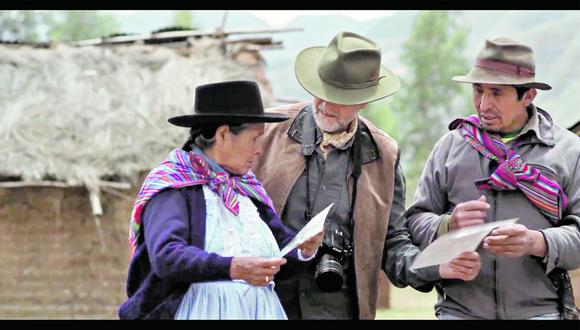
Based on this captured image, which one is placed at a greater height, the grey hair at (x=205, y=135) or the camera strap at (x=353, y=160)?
the grey hair at (x=205, y=135)

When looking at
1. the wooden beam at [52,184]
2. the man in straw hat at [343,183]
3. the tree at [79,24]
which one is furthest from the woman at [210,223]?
the tree at [79,24]

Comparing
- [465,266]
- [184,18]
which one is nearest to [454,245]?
[465,266]

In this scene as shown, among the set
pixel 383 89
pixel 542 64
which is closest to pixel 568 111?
pixel 542 64

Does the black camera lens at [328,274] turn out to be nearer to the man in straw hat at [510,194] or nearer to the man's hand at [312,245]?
the man's hand at [312,245]

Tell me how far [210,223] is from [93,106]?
10527 millimetres

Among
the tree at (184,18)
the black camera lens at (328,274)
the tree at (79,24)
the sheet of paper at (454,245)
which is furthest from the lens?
the tree at (79,24)

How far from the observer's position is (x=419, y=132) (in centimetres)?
5409

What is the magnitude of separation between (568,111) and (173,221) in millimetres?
62326

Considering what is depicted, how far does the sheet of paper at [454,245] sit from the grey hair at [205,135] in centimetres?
88

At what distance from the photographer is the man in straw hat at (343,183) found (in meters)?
4.63

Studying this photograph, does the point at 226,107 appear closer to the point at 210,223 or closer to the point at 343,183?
the point at 210,223

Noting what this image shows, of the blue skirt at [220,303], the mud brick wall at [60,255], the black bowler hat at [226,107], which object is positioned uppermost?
the black bowler hat at [226,107]

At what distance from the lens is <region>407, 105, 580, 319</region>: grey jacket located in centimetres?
451

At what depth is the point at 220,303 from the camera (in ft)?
13.3
